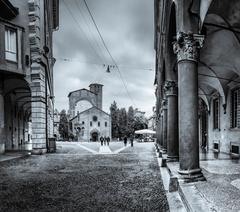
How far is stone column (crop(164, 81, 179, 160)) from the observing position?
8.98 metres

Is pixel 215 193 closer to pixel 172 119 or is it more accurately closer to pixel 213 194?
pixel 213 194

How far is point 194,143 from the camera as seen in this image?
5.61m

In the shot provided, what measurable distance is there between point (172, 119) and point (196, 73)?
11.2 ft

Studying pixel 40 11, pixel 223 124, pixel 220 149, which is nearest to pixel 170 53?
pixel 223 124

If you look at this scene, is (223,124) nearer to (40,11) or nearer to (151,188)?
(151,188)

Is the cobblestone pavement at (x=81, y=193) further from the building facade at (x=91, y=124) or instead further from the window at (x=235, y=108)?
the building facade at (x=91, y=124)

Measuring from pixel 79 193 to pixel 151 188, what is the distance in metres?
1.69

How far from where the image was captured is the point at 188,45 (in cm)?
570

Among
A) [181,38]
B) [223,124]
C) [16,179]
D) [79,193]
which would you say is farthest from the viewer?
[223,124]

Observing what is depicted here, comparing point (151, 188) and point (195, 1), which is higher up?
point (195, 1)

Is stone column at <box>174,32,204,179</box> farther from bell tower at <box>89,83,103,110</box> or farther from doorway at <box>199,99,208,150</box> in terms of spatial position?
bell tower at <box>89,83,103,110</box>

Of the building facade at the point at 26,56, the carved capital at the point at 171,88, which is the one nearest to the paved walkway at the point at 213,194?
the carved capital at the point at 171,88

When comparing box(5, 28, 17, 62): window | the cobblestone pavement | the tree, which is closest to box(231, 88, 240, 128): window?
the cobblestone pavement

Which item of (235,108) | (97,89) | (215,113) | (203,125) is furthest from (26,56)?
(97,89)
